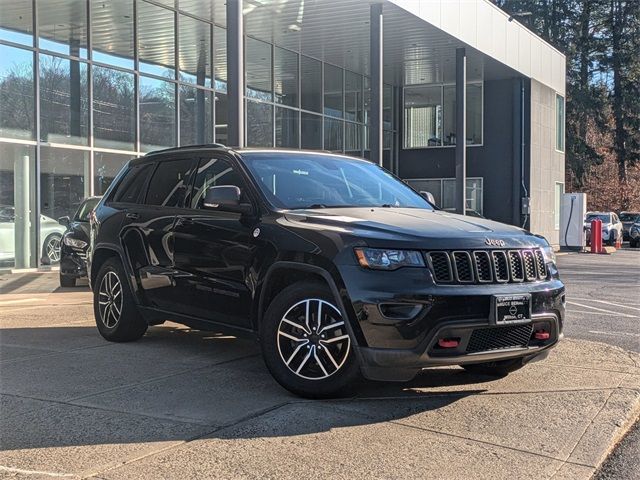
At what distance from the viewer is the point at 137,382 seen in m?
5.50

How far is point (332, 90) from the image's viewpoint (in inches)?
1043

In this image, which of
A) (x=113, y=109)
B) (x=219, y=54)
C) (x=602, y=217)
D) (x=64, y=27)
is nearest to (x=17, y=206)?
(x=113, y=109)

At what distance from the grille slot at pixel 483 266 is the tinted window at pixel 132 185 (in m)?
3.60

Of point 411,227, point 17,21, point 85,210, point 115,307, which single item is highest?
point 17,21

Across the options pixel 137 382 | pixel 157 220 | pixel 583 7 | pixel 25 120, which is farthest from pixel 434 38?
pixel 583 7

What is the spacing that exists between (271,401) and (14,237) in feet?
40.5

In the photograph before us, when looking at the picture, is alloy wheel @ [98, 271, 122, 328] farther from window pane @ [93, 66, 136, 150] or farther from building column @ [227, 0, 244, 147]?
window pane @ [93, 66, 136, 150]

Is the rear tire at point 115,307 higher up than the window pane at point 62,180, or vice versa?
the window pane at point 62,180

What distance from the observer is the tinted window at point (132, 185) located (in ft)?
23.3

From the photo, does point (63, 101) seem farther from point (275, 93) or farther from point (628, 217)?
point (628, 217)

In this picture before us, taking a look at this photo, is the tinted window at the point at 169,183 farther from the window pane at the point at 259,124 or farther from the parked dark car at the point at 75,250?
the window pane at the point at 259,124

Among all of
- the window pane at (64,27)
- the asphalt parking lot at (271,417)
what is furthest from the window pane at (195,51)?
the asphalt parking lot at (271,417)

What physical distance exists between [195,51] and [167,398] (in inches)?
667

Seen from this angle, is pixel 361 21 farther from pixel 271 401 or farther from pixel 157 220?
pixel 271 401
